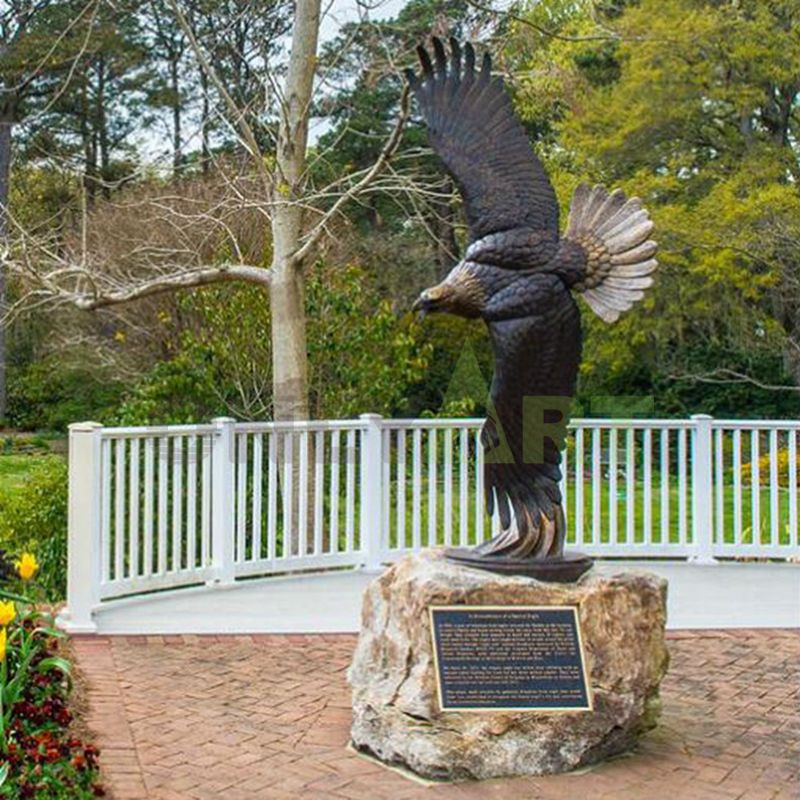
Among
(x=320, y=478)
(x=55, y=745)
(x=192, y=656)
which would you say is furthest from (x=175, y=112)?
(x=55, y=745)

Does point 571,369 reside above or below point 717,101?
below

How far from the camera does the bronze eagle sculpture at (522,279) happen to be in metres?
4.43

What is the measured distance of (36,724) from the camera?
4.10m

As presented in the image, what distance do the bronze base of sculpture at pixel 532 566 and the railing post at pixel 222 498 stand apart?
278 cm

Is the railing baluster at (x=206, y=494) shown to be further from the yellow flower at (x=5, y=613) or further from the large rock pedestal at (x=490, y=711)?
the yellow flower at (x=5, y=613)

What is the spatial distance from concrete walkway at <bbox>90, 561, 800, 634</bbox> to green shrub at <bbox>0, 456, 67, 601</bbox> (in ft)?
3.77

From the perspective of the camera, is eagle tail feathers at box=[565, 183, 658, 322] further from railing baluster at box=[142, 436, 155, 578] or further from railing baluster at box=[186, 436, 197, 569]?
railing baluster at box=[186, 436, 197, 569]

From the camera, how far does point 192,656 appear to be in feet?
17.9

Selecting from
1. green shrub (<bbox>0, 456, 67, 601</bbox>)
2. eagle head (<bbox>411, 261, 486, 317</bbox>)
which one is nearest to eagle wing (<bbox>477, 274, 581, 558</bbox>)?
eagle head (<bbox>411, 261, 486, 317</bbox>)

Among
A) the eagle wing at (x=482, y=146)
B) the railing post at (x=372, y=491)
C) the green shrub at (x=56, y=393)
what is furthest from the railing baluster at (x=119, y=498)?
the green shrub at (x=56, y=393)

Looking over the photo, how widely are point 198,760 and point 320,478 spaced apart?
3.71 metres

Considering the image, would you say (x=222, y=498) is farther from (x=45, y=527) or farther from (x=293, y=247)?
(x=293, y=247)

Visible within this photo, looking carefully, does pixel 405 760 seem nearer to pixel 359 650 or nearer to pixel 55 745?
pixel 359 650

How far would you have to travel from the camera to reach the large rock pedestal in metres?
3.89
